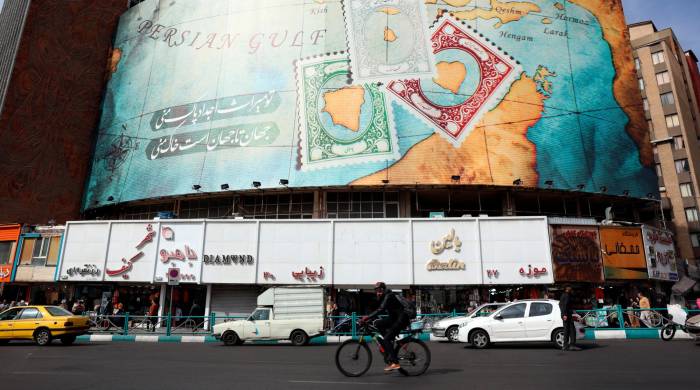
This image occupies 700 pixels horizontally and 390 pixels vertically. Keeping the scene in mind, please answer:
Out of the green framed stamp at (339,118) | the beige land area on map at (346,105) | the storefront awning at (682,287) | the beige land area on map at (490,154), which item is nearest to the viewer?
the beige land area on map at (490,154)

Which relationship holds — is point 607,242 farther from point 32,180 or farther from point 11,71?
point 11,71

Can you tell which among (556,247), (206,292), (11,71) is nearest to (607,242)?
(556,247)

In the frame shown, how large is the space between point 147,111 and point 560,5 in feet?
95.9

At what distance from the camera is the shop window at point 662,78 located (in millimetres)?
46781

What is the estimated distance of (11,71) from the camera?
1248 inches

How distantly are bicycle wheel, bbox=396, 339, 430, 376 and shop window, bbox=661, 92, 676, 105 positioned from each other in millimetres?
51017

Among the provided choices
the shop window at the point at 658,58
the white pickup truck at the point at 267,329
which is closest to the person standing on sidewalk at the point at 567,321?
the white pickup truck at the point at 267,329

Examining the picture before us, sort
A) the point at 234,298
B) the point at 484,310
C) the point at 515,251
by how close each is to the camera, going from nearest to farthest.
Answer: the point at 484,310 → the point at 515,251 → the point at 234,298

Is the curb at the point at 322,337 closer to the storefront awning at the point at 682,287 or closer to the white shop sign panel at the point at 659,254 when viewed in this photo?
the white shop sign panel at the point at 659,254

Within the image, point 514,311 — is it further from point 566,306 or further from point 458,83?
point 458,83

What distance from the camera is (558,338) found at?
12.7 m

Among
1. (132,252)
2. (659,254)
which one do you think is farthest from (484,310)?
(132,252)

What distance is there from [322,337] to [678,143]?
45.5 metres

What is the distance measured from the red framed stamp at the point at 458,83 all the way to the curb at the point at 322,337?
1294 centimetres
